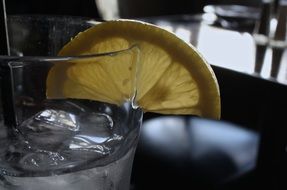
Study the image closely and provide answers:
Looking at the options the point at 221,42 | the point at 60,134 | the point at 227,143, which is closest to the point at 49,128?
the point at 60,134

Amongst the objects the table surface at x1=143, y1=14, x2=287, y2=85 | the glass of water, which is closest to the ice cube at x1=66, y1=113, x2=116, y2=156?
the glass of water

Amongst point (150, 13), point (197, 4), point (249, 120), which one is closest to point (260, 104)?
point (249, 120)

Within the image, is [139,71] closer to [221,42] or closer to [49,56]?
[49,56]

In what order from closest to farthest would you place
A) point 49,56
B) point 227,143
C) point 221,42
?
point 49,56 < point 227,143 < point 221,42

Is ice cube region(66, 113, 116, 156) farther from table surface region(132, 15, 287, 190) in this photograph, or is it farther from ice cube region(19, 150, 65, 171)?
table surface region(132, 15, 287, 190)

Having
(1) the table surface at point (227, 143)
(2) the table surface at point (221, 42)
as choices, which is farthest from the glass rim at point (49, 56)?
(2) the table surface at point (221, 42)

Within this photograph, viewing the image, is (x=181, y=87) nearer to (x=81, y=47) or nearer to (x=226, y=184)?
(x=81, y=47)
